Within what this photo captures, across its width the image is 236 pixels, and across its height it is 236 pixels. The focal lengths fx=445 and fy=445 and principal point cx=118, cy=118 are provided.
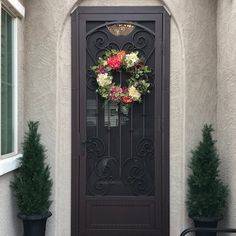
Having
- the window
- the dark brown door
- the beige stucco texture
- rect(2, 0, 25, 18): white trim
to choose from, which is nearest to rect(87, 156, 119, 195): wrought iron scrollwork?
the dark brown door

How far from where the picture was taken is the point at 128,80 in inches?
208

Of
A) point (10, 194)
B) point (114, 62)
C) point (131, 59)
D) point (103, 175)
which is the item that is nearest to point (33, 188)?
point (10, 194)

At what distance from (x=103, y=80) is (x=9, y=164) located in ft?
4.78

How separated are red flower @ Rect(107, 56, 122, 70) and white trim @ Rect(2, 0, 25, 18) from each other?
112 cm

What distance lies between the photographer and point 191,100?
5.18 metres

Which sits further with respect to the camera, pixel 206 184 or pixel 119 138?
pixel 119 138

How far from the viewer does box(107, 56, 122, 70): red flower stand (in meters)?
5.22

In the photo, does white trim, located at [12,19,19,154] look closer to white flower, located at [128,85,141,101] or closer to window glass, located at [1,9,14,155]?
window glass, located at [1,9,14,155]

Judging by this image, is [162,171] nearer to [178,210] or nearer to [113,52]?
[178,210]

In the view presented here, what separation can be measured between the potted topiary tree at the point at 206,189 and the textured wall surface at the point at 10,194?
76.9 inches

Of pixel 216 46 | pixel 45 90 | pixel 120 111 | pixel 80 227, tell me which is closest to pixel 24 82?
pixel 45 90

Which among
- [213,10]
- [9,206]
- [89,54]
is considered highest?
[213,10]

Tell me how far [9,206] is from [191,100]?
2.36m

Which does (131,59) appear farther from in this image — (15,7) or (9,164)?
(9,164)
